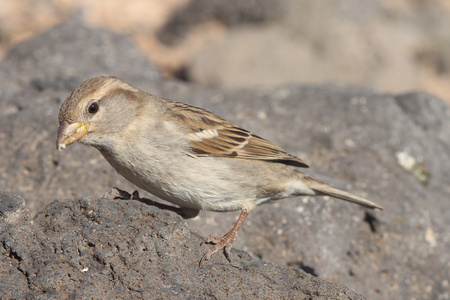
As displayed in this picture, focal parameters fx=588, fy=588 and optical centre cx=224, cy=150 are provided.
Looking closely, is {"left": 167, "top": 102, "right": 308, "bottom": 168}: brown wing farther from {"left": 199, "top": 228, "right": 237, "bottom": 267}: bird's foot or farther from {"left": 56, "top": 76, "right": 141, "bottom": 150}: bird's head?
{"left": 199, "top": 228, "right": 237, "bottom": 267}: bird's foot

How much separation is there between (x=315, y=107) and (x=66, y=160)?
320 centimetres

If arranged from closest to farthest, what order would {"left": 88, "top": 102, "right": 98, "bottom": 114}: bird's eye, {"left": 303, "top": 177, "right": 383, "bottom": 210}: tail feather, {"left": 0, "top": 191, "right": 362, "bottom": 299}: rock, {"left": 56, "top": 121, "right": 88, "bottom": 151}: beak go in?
1. {"left": 0, "top": 191, "right": 362, "bottom": 299}: rock
2. {"left": 56, "top": 121, "right": 88, "bottom": 151}: beak
3. {"left": 88, "top": 102, "right": 98, "bottom": 114}: bird's eye
4. {"left": 303, "top": 177, "right": 383, "bottom": 210}: tail feather

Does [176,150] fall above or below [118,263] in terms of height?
above

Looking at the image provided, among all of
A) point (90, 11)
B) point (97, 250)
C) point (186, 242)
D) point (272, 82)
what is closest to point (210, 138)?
point (186, 242)

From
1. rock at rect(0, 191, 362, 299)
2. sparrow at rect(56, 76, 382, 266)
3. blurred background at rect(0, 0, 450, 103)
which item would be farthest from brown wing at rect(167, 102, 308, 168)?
blurred background at rect(0, 0, 450, 103)

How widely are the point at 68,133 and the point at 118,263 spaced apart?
1.06m

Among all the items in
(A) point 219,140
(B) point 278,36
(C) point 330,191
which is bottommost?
(B) point 278,36

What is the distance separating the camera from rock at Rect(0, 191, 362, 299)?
11.4ft

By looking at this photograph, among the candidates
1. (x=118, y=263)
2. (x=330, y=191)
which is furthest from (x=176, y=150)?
(x=330, y=191)

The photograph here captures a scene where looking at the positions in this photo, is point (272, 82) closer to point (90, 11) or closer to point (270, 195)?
point (90, 11)

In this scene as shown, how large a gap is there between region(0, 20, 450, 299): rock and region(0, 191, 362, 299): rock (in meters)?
0.25

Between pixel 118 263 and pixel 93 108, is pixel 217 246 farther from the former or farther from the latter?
pixel 93 108

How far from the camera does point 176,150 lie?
4430 millimetres

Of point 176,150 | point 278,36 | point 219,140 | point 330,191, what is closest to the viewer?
point 176,150
